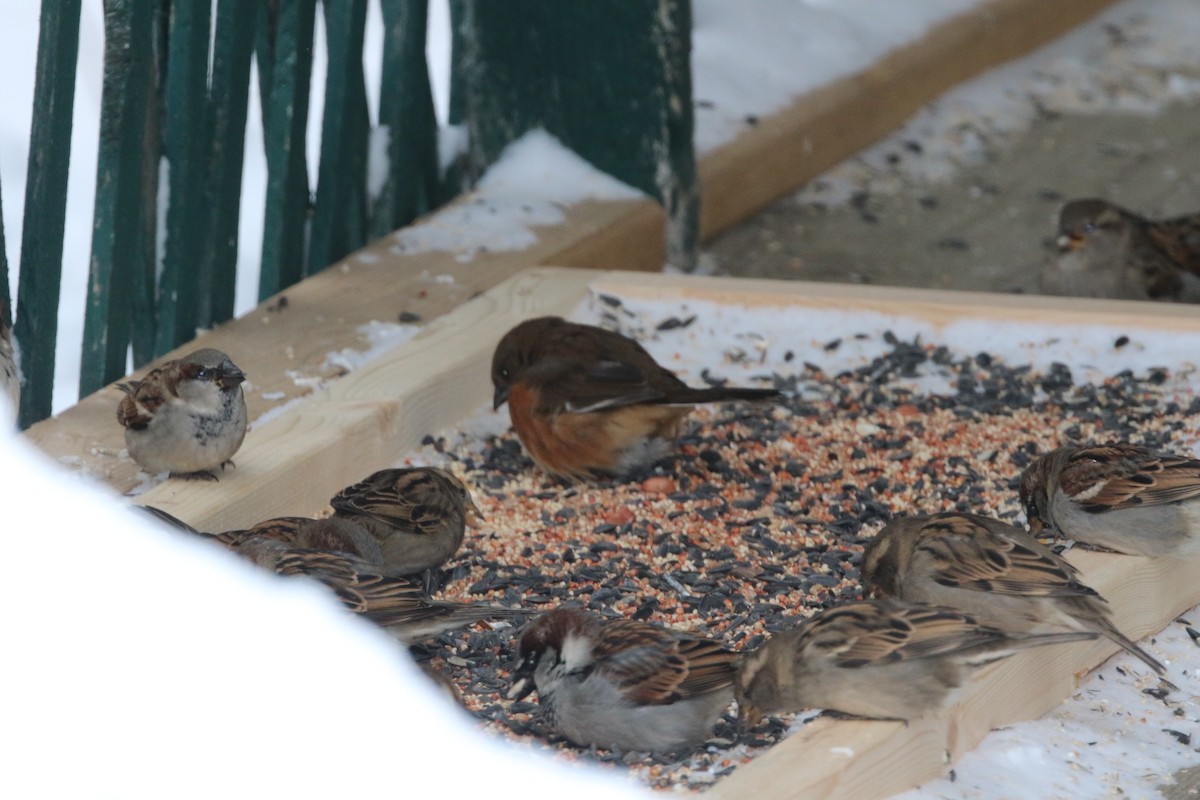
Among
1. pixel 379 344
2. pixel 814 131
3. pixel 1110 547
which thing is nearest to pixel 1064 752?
pixel 1110 547

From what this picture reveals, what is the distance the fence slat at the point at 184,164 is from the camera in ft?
16.4

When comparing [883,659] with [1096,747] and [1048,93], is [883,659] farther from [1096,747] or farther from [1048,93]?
[1048,93]

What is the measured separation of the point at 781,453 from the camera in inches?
182

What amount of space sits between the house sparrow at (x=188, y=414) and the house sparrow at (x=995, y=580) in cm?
146

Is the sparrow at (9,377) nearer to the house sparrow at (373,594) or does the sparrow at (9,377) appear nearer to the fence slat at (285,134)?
the house sparrow at (373,594)

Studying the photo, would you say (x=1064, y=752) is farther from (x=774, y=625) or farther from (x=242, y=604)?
(x=242, y=604)

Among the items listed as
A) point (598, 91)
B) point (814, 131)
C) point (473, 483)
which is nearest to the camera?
point (473, 483)

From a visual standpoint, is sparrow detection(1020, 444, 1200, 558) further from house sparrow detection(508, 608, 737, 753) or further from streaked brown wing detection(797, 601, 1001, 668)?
house sparrow detection(508, 608, 737, 753)

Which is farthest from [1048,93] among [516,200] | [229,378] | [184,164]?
[229,378]

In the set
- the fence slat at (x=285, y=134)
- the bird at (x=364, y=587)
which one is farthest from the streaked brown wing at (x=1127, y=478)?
the fence slat at (x=285, y=134)

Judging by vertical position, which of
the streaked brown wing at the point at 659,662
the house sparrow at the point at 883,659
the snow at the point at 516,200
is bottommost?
the snow at the point at 516,200

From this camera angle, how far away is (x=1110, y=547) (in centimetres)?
375

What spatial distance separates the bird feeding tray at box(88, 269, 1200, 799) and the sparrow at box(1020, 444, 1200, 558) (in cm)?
6

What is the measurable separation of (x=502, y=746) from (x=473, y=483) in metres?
1.42
